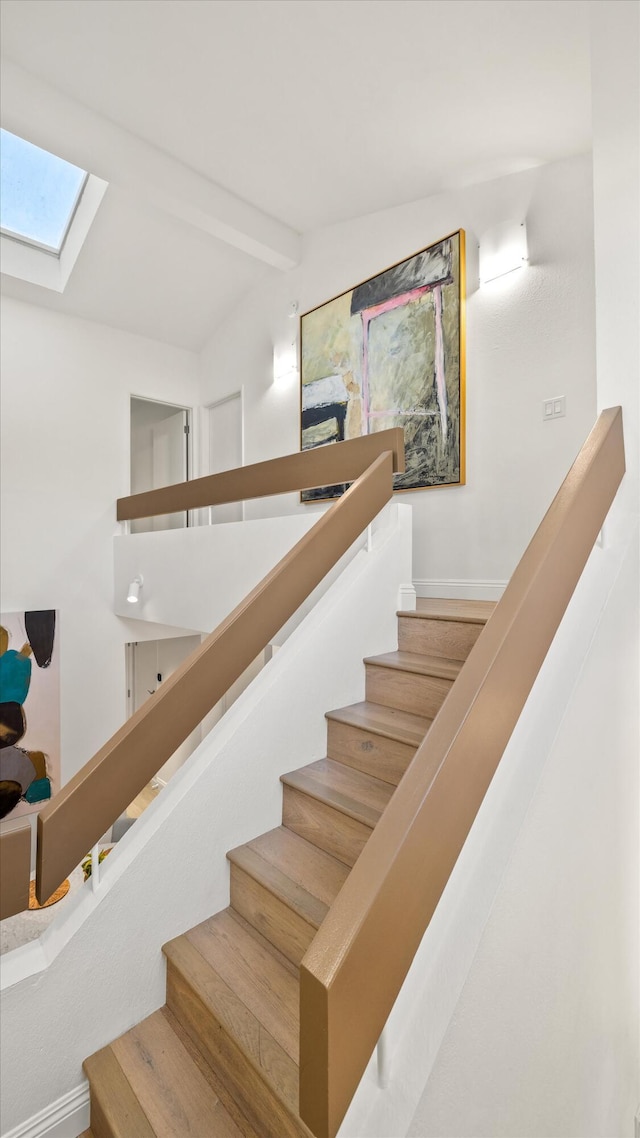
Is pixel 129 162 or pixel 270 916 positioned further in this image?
pixel 129 162

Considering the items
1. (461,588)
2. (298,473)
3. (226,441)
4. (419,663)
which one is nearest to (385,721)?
(419,663)

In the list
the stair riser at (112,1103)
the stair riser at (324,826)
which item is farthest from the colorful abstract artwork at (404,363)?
the stair riser at (112,1103)

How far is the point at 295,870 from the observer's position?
159 centimetres

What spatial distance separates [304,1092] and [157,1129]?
793mm

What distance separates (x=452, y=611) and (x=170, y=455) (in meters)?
4.11

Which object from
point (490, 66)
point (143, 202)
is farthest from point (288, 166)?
point (490, 66)

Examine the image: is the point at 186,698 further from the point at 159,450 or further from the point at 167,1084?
the point at 159,450

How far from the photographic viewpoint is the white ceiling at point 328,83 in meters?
2.22

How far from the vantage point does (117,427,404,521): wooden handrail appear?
2.30 m

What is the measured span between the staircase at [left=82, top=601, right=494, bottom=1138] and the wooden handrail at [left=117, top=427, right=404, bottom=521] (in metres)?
0.83

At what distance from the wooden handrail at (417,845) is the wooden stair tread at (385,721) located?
766 mm

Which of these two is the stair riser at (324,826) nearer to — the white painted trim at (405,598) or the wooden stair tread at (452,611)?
the wooden stair tread at (452,611)

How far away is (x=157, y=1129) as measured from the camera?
119 centimetres

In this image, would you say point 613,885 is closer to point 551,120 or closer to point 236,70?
point 551,120
